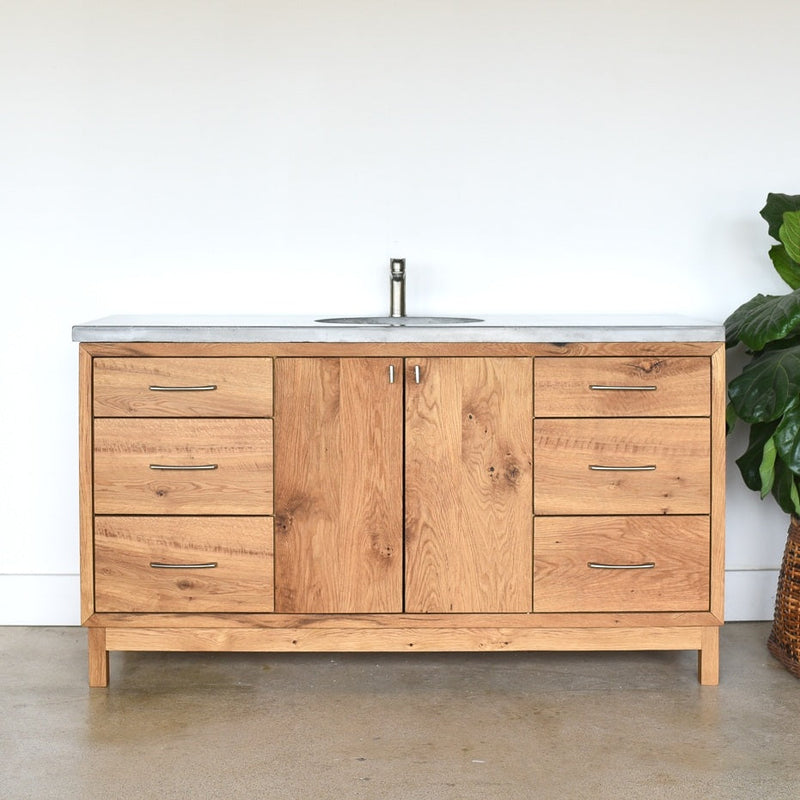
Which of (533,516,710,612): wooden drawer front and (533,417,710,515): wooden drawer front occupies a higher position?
(533,417,710,515): wooden drawer front

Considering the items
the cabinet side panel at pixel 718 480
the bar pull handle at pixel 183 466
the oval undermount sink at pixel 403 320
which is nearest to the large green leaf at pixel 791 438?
the cabinet side panel at pixel 718 480

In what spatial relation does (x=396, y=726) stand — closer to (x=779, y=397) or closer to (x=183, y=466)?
(x=183, y=466)

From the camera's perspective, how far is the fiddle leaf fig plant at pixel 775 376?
2451 millimetres

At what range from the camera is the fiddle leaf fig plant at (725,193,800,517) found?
2.45m

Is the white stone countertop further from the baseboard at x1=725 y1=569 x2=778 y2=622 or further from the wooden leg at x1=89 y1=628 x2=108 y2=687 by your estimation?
the baseboard at x1=725 y1=569 x2=778 y2=622

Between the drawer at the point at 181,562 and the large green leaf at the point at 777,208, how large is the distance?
156 centimetres

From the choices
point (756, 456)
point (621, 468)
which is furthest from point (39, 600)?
point (756, 456)

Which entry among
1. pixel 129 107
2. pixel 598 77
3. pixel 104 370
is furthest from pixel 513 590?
pixel 129 107

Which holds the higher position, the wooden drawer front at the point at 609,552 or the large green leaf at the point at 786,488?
the large green leaf at the point at 786,488

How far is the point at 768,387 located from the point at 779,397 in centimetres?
5

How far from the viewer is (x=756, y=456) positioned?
2674 millimetres

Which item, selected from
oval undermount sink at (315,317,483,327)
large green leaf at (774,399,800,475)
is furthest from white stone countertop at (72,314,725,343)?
oval undermount sink at (315,317,483,327)

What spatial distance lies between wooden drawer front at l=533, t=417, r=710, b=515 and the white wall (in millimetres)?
635

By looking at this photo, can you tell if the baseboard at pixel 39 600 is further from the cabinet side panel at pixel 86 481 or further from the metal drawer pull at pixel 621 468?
the metal drawer pull at pixel 621 468
